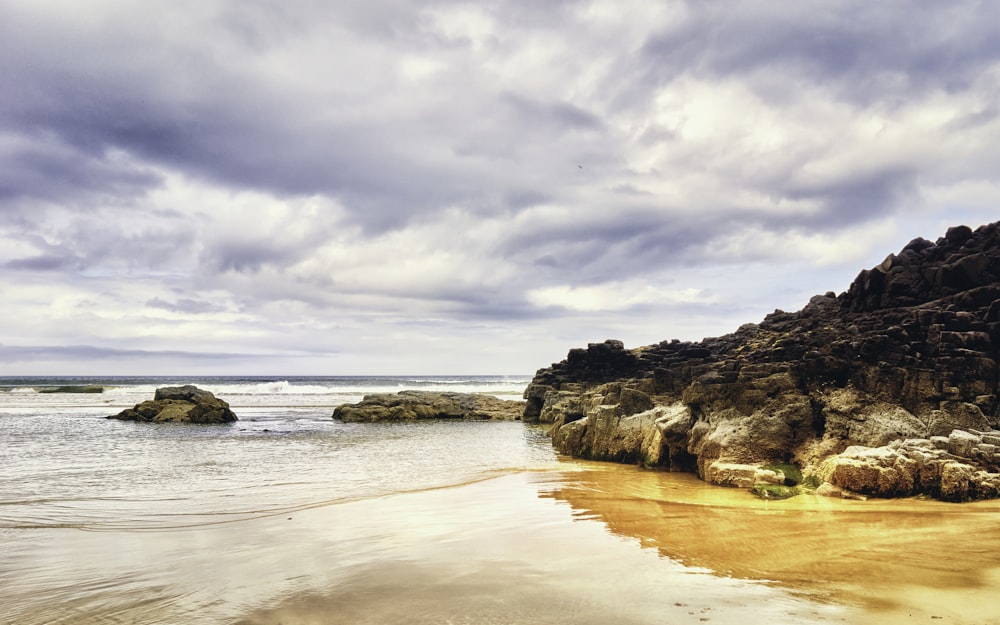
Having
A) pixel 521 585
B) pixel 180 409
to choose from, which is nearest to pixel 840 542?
pixel 521 585

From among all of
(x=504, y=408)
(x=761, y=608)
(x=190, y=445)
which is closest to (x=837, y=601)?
(x=761, y=608)

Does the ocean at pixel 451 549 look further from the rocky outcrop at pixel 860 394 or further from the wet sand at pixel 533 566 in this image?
the rocky outcrop at pixel 860 394

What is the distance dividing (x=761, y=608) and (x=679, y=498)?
5830 mm

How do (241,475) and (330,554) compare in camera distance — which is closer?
(330,554)

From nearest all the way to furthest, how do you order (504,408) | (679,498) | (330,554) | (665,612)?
(665,612)
(330,554)
(679,498)
(504,408)

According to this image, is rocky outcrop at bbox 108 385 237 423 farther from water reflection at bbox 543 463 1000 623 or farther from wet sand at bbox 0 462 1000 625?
water reflection at bbox 543 463 1000 623

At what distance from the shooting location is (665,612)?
5.05m

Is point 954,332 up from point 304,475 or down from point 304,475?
up

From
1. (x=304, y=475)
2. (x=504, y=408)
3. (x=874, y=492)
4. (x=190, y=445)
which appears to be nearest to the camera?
(x=874, y=492)

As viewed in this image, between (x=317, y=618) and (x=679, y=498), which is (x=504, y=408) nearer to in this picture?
(x=679, y=498)

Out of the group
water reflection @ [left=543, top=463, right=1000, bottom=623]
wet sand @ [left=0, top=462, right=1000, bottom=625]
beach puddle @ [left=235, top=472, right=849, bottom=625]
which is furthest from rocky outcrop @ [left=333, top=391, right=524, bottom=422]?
beach puddle @ [left=235, top=472, right=849, bottom=625]

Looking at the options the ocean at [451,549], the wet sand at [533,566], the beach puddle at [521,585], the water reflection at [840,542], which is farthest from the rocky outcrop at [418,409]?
the beach puddle at [521,585]

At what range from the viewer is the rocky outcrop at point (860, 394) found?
10.4 metres

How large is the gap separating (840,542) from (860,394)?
5.48 meters
